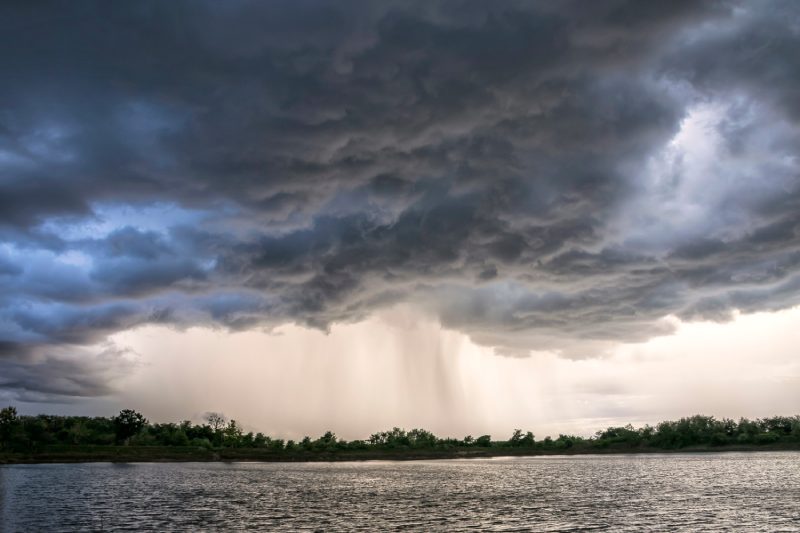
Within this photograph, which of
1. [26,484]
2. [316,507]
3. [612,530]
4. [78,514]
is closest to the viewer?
[612,530]

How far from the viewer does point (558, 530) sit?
67188 millimetres

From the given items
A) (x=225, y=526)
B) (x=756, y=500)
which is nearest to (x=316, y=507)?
(x=225, y=526)

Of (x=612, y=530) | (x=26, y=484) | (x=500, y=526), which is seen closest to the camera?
(x=612, y=530)

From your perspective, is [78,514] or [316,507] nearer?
[78,514]

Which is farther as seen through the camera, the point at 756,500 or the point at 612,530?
the point at 756,500

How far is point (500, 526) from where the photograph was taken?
70.8 meters

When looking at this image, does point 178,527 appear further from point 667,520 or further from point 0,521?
point 667,520

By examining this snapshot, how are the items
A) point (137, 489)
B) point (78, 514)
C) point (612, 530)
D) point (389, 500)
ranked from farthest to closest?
point (137, 489), point (389, 500), point (78, 514), point (612, 530)

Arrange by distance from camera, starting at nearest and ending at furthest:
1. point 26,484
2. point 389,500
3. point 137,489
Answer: point 389,500
point 137,489
point 26,484

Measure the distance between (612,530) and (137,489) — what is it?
98816 millimetres

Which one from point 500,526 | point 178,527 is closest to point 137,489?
point 178,527

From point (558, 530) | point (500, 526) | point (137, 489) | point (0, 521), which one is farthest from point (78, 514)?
point (558, 530)

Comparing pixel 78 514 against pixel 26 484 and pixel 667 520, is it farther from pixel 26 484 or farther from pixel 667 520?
pixel 667 520

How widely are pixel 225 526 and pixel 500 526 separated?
1285 inches
